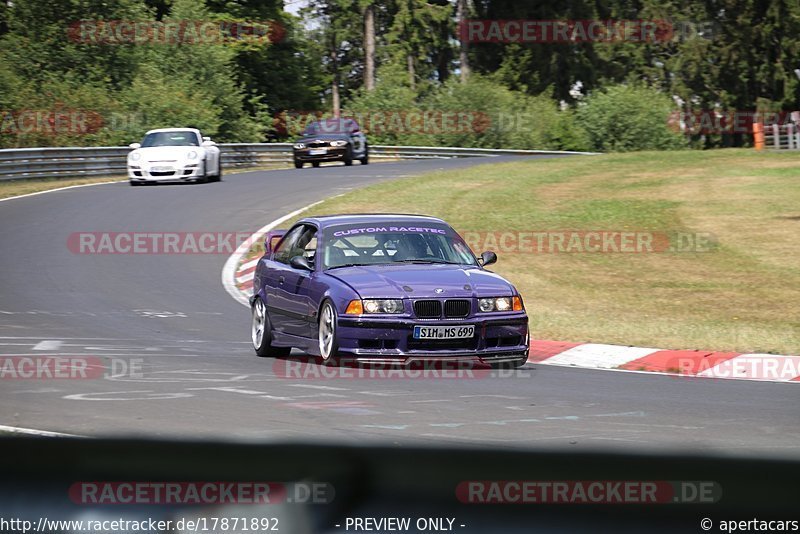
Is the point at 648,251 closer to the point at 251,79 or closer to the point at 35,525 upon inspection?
the point at 35,525

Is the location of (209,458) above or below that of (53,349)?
above

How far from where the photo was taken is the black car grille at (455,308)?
420 inches

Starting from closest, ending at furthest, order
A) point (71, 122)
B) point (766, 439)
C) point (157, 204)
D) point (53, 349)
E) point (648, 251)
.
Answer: point (766, 439)
point (53, 349)
point (648, 251)
point (157, 204)
point (71, 122)

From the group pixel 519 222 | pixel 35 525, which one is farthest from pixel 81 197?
pixel 35 525

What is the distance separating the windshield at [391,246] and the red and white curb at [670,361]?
1.39m

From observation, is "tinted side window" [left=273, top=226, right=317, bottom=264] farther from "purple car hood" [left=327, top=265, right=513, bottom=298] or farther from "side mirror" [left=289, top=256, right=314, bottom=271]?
"purple car hood" [left=327, top=265, right=513, bottom=298]

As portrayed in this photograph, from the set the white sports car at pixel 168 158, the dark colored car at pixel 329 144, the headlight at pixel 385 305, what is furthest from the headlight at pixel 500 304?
the dark colored car at pixel 329 144

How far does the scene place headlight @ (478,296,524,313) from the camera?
1081 centimetres

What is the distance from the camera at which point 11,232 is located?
23.6 meters

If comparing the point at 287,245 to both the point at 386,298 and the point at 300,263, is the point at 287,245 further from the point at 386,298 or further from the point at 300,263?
the point at 386,298

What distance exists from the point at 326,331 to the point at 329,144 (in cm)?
3149

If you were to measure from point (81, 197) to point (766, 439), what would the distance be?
81.2 ft

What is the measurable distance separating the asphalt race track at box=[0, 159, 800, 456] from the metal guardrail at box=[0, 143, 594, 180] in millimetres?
16019

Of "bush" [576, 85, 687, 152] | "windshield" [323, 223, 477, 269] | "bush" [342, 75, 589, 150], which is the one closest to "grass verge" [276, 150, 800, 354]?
"windshield" [323, 223, 477, 269]
